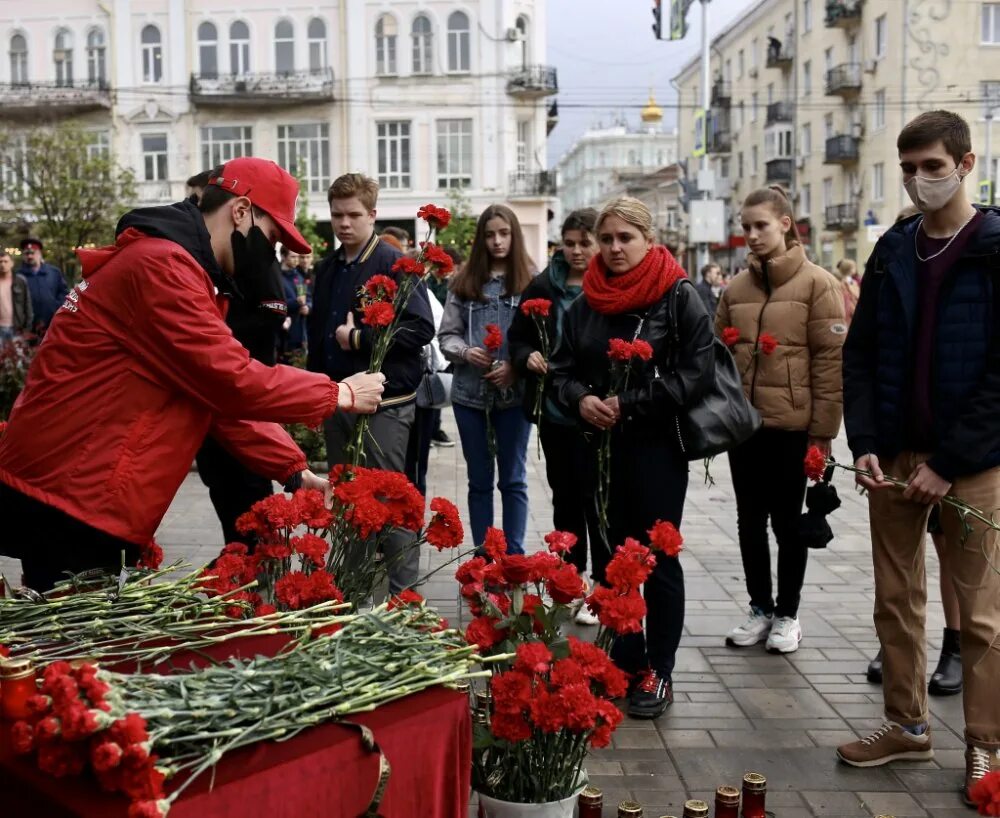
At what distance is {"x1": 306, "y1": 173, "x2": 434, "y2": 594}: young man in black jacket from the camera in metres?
5.40

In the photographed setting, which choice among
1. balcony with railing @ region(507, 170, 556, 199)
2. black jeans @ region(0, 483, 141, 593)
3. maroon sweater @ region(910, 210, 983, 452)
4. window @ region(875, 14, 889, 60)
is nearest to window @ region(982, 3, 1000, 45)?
window @ region(875, 14, 889, 60)

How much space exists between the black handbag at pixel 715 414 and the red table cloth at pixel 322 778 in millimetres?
2227

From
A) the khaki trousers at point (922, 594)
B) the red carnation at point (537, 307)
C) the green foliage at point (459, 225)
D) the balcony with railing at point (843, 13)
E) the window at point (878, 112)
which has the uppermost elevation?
the balcony with railing at point (843, 13)

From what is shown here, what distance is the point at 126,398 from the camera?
3.16 m

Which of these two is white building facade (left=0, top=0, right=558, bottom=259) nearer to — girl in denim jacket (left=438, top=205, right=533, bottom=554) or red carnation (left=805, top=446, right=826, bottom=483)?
girl in denim jacket (left=438, top=205, right=533, bottom=554)

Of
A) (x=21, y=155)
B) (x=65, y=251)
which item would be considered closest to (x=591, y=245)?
(x=65, y=251)

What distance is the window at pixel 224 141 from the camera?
40.0m

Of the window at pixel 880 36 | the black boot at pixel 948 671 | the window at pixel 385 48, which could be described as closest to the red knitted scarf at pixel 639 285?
the black boot at pixel 948 671

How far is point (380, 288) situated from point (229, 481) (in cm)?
131

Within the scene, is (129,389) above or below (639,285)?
below

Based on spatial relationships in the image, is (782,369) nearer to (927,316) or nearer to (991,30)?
(927,316)

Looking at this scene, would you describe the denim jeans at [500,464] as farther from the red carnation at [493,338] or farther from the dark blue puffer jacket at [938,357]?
the dark blue puffer jacket at [938,357]

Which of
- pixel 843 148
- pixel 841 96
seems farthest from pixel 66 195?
pixel 841 96

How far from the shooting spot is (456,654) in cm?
260
